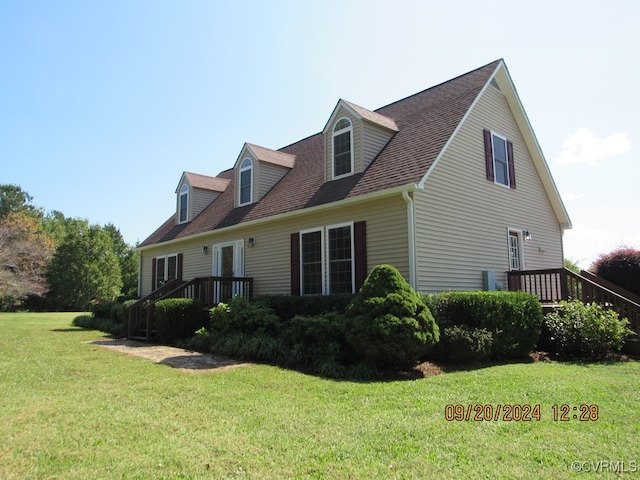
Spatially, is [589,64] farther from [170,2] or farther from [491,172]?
[170,2]

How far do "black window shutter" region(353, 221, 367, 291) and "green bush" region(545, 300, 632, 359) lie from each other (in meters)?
4.25

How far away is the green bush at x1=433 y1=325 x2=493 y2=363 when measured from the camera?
7.89 meters

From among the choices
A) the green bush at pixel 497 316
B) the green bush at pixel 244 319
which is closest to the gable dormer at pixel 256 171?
the green bush at pixel 244 319

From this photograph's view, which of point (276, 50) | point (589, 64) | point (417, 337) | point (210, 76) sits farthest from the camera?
point (210, 76)

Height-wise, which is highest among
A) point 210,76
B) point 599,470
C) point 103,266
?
point 210,76

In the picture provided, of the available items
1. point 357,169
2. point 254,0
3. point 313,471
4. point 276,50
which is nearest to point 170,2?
point 254,0

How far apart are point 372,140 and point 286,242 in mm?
3980

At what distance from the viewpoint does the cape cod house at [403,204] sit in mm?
10234

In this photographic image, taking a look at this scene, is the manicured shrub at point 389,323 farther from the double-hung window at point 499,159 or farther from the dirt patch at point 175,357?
the double-hung window at point 499,159

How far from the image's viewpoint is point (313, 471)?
3.31 meters

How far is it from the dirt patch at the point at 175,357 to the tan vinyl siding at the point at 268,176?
21.2 feet

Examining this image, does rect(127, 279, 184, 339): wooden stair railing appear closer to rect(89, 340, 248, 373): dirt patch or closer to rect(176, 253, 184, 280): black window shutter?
rect(89, 340, 248, 373): dirt patch

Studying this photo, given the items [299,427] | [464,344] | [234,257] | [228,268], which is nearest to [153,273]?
[228,268]

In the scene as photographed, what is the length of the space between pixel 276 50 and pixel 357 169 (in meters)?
3.88
